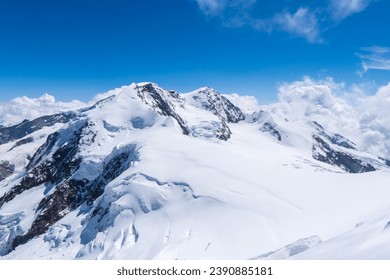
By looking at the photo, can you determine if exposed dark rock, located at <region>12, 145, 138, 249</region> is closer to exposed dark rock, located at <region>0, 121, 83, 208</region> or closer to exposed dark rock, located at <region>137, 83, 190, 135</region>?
exposed dark rock, located at <region>0, 121, 83, 208</region>

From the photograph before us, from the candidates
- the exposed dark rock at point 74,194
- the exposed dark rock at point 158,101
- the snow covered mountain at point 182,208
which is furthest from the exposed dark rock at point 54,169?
the exposed dark rock at point 158,101

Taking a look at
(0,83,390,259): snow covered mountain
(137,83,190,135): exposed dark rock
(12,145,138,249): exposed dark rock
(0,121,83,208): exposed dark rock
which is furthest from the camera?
(137,83,190,135): exposed dark rock

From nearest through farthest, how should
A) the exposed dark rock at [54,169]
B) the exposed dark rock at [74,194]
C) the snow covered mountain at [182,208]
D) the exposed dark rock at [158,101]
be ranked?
the snow covered mountain at [182,208]
the exposed dark rock at [74,194]
the exposed dark rock at [54,169]
the exposed dark rock at [158,101]

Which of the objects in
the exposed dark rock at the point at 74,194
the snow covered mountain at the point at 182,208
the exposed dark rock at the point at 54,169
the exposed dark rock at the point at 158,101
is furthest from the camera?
the exposed dark rock at the point at 158,101

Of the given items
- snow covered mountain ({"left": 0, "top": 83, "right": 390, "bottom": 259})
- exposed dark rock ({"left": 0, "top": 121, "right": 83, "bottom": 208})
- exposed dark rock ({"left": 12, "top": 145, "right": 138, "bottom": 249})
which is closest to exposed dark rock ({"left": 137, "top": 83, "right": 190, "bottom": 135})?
exposed dark rock ({"left": 0, "top": 121, "right": 83, "bottom": 208})

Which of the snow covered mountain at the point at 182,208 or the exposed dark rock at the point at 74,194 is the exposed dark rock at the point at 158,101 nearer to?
the snow covered mountain at the point at 182,208

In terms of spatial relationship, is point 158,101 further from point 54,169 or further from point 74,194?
point 74,194

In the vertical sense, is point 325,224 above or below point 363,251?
below

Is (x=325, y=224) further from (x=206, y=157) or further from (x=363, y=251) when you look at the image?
(x=363, y=251)

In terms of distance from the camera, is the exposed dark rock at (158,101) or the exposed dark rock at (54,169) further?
the exposed dark rock at (158,101)

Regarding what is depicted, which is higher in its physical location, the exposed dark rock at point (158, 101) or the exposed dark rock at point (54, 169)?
the exposed dark rock at point (158, 101)
